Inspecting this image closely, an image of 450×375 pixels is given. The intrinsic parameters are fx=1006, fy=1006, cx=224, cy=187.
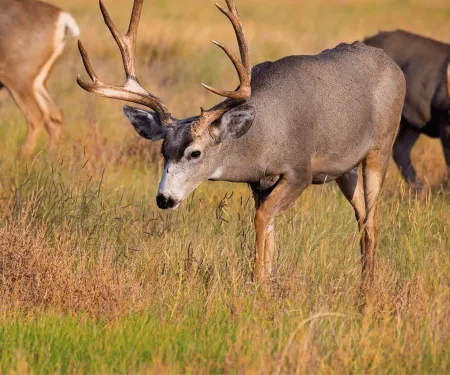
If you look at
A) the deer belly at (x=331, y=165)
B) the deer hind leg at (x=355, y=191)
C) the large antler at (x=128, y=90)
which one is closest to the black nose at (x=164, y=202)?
the large antler at (x=128, y=90)

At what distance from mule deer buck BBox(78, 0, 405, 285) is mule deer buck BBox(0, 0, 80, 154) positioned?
4772mm

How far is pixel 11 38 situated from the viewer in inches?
441

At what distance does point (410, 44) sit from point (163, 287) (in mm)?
6206

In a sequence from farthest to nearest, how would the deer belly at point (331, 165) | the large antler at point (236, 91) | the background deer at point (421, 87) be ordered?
the background deer at point (421, 87) < the deer belly at point (331, 165) < the large antler at point (236, 91)

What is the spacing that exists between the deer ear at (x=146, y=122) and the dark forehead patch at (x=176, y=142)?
0.79 feet

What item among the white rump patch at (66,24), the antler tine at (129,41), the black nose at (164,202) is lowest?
the black nose at (164,202)

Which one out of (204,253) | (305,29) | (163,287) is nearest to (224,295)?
(163,287)

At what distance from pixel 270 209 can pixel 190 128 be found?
74cm

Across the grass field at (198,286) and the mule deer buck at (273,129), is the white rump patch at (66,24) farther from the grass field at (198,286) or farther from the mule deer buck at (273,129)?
the mule deer buck at (273,129)

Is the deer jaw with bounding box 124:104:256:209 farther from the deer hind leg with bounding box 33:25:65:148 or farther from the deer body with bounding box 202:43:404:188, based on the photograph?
the deer hind leg with bounding box 33:25:65:148

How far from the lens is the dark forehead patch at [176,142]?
589cm

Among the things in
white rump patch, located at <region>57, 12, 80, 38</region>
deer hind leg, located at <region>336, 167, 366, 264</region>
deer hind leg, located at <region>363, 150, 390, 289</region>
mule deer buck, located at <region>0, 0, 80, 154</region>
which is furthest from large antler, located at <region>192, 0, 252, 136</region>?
white rump patch, located at <region>57, 12, 80, 38</region>

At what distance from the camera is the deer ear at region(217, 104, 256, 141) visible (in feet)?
19.8

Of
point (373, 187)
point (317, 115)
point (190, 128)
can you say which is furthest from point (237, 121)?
point (373, 187)
